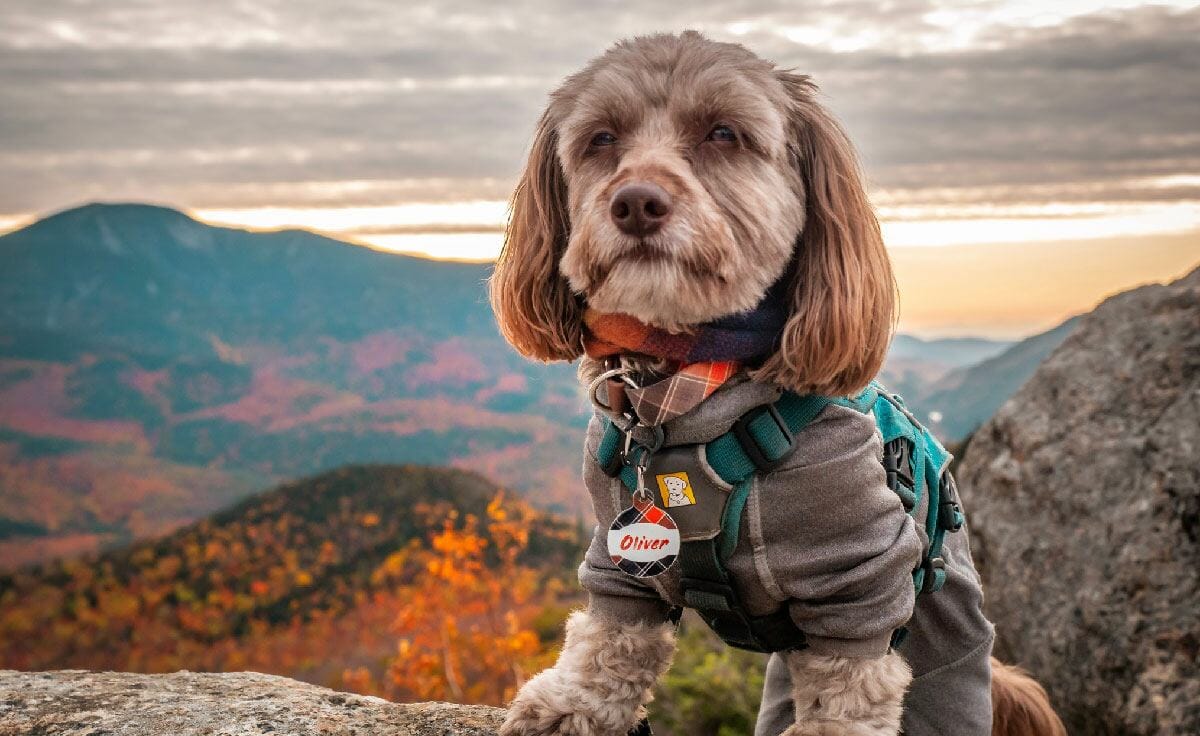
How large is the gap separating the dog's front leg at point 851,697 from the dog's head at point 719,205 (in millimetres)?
749

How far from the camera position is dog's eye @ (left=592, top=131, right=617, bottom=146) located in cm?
275

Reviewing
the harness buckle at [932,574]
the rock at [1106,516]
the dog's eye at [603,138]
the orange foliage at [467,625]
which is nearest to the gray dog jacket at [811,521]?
the harness buckle at [932,574]

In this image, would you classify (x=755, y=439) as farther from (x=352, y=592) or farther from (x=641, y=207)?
(x=352, y=592)

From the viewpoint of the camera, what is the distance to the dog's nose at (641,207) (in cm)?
240

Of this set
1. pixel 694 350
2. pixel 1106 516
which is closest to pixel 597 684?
pixel 694 350

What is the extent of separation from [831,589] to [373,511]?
13.7 metres

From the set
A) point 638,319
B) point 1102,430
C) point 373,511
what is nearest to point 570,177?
point 638,319

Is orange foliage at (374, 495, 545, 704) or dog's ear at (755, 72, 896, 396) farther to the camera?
orange foliage at (374, 495, 545, 704)

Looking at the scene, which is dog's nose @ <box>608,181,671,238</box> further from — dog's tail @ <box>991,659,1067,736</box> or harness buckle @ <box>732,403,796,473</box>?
dog's tail @ <box>991,659,1067,736</box>

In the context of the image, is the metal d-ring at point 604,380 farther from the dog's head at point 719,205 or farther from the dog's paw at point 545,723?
the dog's paw at point 545,723

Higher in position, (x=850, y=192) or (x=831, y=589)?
(x=850, y=192)

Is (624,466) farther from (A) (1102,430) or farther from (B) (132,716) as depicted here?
(A) (1102,430)

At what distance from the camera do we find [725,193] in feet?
8.45

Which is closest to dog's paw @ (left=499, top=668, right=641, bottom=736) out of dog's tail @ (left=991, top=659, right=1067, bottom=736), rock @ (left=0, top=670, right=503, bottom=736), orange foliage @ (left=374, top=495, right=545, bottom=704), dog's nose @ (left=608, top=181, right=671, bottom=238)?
rock @ (left=0, top=670, right=503, bottom=736)
